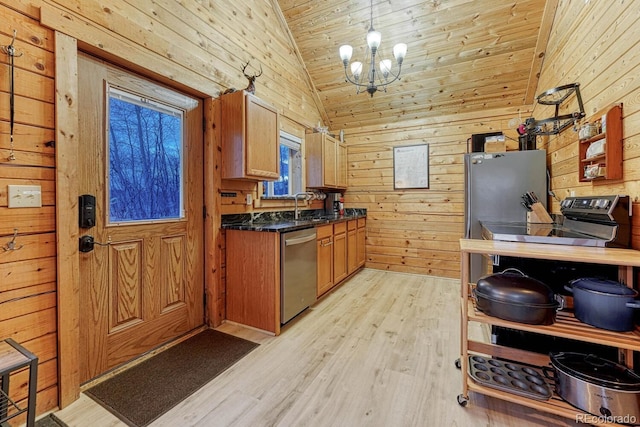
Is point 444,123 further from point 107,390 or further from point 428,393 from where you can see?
point 107,390

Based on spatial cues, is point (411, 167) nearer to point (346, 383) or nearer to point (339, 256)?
point (339, 256)

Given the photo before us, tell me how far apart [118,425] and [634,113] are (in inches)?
125

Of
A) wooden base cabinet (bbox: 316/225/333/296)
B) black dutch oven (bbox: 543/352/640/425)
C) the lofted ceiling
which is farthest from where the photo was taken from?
wooden base cabinet (bbox: 316/225/333/296)

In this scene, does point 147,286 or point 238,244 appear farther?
point 238,244

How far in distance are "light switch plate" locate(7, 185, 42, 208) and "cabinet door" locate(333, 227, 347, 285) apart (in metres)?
2.65

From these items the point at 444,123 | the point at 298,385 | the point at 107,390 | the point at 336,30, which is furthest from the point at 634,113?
the point at 107,390

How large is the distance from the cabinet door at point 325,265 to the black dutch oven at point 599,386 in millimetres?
2087

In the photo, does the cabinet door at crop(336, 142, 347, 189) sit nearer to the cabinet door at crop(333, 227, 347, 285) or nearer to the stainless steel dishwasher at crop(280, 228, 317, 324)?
the cabinet door at crop(333, 227, 347, 285)

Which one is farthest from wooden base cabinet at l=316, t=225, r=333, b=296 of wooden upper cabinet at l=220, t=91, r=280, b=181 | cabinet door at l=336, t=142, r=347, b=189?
cabinet door at l=336, t=142, r=347, b=189

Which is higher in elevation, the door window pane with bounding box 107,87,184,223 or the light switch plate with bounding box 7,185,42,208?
the door window pane with bounding box 107,87,184,223

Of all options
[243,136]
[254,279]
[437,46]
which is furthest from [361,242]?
[437,46]

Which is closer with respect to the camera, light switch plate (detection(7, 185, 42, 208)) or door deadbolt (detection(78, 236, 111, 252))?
light switch plate (detection(7, 185, 42, 208))

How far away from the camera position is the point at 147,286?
82.4 inches

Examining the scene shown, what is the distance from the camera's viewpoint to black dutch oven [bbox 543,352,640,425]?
1.20 metres
